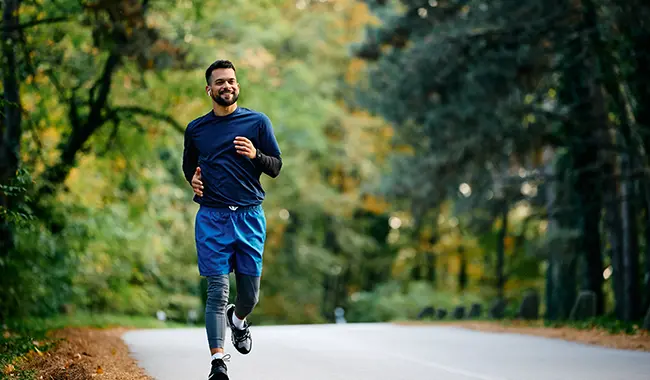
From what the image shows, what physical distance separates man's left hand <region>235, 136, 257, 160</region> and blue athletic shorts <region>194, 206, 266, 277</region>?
0.41 meters

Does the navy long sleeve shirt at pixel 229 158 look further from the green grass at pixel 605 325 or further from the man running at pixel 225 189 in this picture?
the green grass at pixel 605 325

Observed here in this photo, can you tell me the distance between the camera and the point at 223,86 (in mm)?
6859

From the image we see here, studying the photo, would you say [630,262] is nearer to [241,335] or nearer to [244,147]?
[241,335]

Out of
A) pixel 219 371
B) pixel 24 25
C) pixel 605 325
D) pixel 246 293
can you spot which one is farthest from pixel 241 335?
pixel 605 325

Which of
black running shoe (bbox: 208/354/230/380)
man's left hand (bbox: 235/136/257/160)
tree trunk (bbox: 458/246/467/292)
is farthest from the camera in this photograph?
tree trunk (bbox: 458/246/467/292)

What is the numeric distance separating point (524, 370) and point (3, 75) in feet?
29.9

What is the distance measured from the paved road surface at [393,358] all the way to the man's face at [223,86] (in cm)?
228

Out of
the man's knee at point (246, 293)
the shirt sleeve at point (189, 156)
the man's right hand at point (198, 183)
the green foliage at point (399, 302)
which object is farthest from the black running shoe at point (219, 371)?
the green foliage at point (399, 302)

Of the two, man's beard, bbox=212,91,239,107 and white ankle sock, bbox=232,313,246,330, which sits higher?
man's beard, bbox=212,91,239,107

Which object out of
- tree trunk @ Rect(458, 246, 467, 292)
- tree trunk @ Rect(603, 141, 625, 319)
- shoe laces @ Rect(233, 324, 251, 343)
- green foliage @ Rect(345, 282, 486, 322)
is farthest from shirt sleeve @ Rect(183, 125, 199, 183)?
tree trunk @ Rect(458, 246, 467, 292)

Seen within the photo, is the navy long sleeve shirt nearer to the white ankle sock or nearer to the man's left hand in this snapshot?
the man's left hand

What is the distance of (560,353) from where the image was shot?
1054 centimetres

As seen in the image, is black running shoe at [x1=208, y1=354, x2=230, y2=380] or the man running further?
the man running

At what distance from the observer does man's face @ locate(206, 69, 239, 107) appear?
686cm
